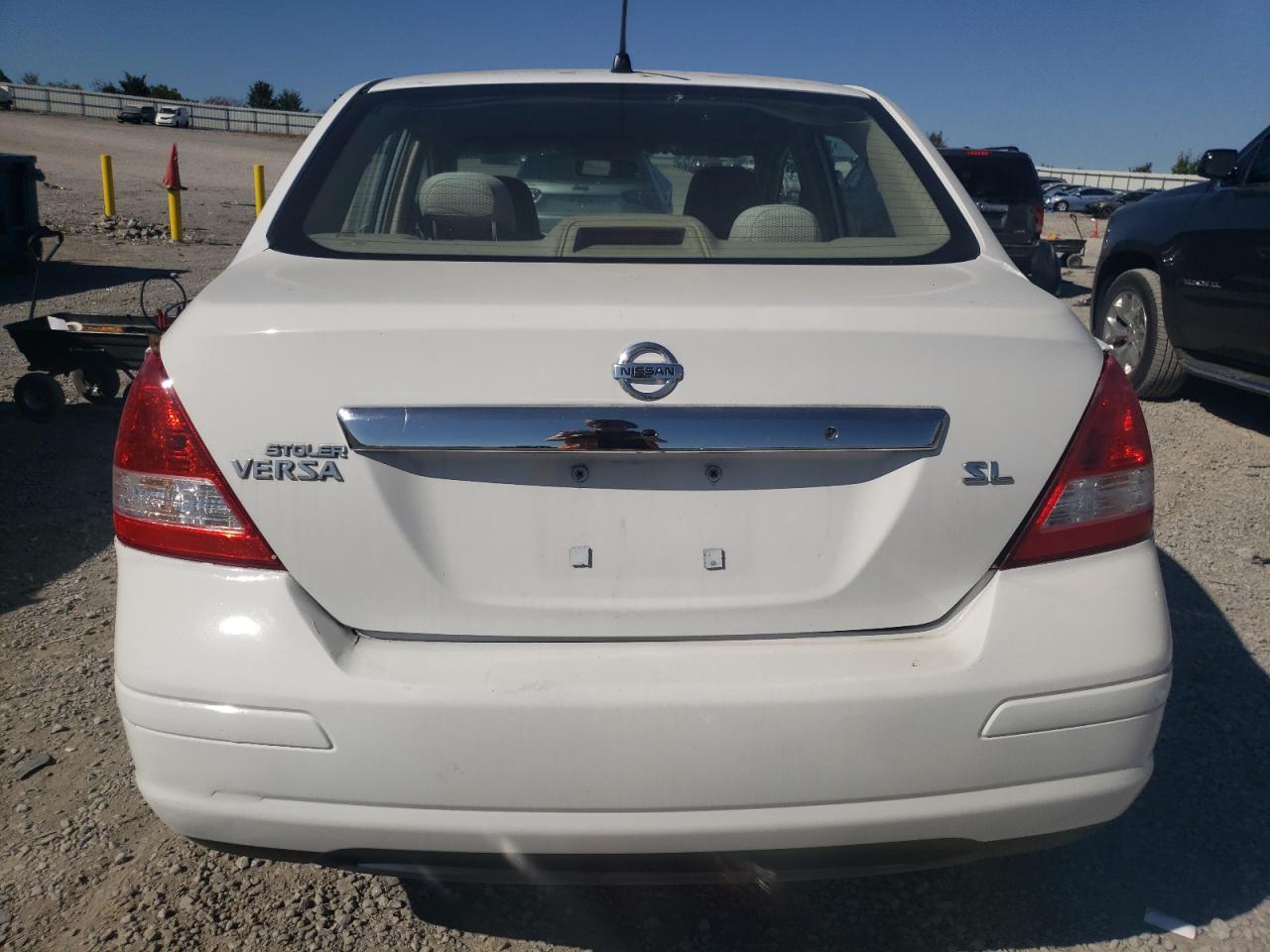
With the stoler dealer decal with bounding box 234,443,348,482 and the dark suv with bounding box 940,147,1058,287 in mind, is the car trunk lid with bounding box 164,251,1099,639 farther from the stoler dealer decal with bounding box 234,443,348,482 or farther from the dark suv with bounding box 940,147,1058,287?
the dark suv with bounding box 940,147,1058,287

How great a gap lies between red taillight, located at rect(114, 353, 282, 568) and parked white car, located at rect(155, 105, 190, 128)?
188ft

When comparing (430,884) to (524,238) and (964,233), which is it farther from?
(964,233)

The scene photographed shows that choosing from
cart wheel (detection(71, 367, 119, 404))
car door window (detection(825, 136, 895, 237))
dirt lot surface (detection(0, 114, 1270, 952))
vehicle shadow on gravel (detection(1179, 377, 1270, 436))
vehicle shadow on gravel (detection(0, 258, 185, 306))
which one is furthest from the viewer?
vehicle shadow on gravel (detection(0, 258, 185, 306))

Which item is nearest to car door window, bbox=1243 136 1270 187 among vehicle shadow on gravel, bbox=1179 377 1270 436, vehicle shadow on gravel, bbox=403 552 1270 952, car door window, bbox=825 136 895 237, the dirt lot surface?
vehicle shadow on gravel, bbox=1179 377 1270 436

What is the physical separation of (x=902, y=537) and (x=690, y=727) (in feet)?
1.50

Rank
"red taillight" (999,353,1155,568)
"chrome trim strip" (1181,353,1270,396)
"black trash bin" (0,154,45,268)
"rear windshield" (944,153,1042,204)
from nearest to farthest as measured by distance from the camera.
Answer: "red taillight" (999,353,1155,568), "chrome trim strip" (1181,353,1270,396), "black trash bin" (0,154,45,268), "rear windshield" (944,153,1042,204)

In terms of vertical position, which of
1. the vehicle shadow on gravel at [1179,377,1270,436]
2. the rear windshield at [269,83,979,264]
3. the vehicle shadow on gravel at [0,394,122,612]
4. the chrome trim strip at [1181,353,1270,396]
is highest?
the rear windshield at [269,83,979,264]

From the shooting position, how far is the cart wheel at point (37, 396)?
5.73 metres

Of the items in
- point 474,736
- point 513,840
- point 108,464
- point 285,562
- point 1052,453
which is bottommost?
point 108,464

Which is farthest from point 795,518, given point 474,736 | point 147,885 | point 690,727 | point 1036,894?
point 147,885

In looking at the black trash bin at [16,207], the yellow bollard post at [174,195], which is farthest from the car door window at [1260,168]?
the yellow bollard post at [174,195]

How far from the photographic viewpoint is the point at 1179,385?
270 inches

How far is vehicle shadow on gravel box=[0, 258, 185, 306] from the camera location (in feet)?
34.3

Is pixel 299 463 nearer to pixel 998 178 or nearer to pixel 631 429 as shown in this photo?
pixel 631 429
